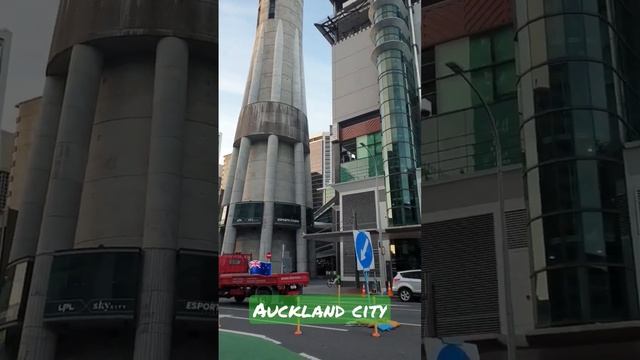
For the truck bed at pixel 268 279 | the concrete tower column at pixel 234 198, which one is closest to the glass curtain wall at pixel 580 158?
the truck bed at pixel 268 279

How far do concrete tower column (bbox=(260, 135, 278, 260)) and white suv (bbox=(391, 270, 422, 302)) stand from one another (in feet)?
1.08

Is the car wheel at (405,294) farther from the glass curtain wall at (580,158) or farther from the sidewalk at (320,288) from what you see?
the glass curtain wall at (580,158)

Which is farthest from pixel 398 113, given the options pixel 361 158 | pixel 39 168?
pixel 39 168

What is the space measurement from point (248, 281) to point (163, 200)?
28cm

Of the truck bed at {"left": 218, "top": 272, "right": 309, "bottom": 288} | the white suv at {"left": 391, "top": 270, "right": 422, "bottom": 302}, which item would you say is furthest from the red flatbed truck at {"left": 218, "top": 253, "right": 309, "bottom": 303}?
the white suv at {"left": 391, "top": 270, "right": 422, "bottom": 302}

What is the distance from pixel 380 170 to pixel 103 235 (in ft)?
2.24

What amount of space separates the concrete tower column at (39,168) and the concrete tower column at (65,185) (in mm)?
71

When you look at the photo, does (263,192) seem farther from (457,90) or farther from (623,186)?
(623,186)

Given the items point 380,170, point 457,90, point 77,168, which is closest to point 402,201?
point 380,170

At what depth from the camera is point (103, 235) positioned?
3.76 ft

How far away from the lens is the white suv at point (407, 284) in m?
0.91

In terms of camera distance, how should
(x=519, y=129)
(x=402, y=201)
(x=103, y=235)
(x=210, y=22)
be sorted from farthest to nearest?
(x=210, y=22) < (x=103, y=235) < (x=402, y=201) < (x=519, y=129)

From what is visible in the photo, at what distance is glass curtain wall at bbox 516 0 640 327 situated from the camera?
2.10 ft

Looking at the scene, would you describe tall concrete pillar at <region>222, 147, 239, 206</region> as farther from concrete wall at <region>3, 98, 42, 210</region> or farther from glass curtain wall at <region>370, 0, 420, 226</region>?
concrete wall at <region>3, 98, 42, 210</region>
